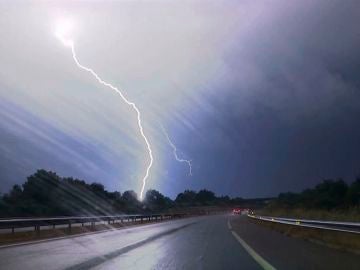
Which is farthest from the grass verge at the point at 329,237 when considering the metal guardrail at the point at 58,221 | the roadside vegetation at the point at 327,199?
the roadside vegetation at the point at 327,199

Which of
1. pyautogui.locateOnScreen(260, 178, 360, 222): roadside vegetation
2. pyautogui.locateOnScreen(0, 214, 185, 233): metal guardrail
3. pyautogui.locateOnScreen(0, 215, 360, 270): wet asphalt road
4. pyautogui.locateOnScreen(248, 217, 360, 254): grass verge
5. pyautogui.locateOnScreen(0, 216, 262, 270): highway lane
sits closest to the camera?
pyautogui.locateOnScreen(0, 216, 262, 270): highway lane

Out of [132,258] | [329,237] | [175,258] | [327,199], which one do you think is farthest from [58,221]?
[327,199]

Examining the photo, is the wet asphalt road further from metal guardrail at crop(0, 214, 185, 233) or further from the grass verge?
metal guardrail at crop(0, 214, 185, 233)

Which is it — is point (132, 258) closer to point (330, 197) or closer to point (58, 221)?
point (58, 221)

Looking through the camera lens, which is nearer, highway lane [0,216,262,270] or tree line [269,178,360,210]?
highway lane [0,216,262,270]

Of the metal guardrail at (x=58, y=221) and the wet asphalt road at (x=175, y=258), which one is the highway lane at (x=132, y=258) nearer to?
the wet asphalt road at (x=175, y=258)

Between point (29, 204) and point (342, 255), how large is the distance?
55347 millimetres

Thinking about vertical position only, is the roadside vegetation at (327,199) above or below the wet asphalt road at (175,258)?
above

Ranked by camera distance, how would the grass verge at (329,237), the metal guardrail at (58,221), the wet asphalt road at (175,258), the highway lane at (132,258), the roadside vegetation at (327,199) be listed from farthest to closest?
the roadside vegetation at (327,199)
the metal guardrail at (58,221)
the grass verge at (329,237)
the wet asphalt road at (175,258)
the highway lane at (132,258)

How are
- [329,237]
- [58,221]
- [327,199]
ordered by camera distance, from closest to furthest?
[329,237], [58,221], [327,199]

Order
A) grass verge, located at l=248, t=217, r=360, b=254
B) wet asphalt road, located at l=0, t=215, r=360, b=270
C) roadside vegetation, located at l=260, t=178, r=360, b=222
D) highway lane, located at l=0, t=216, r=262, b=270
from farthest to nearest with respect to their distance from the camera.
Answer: roadside vegetation, located at l=260, t=178, r=360, b=222, grass verge, located at l=248, t=217, r=360, b=254, wet asphalt road, located at l=0, t=215, r=360, b=270, highway lane, located at l=0, t=216, r=262, b=270

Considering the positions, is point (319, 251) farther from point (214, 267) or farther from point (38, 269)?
point (38, 269)

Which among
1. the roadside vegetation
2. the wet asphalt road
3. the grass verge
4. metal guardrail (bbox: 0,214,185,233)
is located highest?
the roadside vegetation

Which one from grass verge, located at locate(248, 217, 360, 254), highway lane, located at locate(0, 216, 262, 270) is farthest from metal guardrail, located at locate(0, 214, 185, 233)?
grass verge, located at locate(248, 217, 360, 254)
